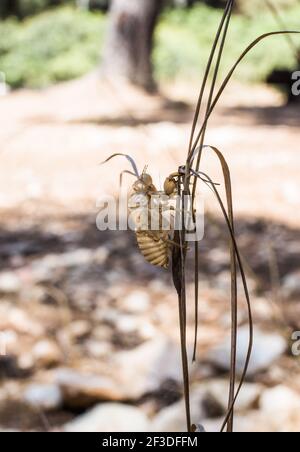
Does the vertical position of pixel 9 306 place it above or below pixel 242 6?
below

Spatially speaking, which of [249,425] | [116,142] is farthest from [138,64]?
[249,425]

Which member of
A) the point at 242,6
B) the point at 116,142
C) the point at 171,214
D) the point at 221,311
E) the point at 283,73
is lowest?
the point at 171,214

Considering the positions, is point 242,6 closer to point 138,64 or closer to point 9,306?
point 138,64

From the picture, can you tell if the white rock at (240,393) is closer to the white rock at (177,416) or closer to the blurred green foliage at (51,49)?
the white rock at (177,416)

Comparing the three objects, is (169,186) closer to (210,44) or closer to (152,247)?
(152,247)

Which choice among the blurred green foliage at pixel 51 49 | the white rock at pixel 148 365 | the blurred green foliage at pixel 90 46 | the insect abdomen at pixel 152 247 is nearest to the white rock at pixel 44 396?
the white rock at pixel 148 365

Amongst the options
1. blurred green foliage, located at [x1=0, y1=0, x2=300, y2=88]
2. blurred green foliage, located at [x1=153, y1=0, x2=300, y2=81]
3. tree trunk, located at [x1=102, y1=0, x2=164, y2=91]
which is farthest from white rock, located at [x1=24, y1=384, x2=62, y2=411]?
blurred green foliage, located at [x1=0, y1=0, x2=300, y2=88]
